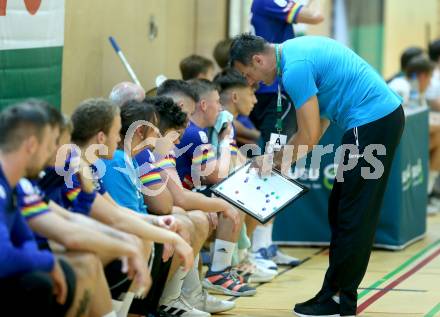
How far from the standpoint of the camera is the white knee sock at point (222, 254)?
573 cm

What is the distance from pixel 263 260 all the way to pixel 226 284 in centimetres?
88

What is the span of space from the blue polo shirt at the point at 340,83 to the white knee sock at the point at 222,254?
1.12 m

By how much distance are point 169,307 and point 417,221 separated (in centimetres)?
346

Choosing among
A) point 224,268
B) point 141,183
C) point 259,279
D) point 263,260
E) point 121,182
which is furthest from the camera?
point 263,260

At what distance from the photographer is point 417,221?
7.85 meters

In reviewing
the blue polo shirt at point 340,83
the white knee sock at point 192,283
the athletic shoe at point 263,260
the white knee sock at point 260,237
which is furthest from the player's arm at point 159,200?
the white knee sock at point 260,237

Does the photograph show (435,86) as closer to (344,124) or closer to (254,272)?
(254,272)

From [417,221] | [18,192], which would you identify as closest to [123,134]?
[18,192]

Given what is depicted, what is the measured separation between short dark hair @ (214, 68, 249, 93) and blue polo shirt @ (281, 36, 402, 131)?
1.37 metres

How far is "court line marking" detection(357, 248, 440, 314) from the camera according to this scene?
544cm

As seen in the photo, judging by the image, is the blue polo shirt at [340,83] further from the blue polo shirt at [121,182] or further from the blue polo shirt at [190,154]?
the blue polo shirt at [121,182]

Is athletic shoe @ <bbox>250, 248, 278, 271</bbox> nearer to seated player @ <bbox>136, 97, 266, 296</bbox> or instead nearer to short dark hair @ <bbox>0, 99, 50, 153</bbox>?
Answer: seated player @ <bbox>136, 97, 266, 296</bbox>

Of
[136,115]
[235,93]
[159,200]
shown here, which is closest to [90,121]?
[136,115]

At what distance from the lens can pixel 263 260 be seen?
653cm
